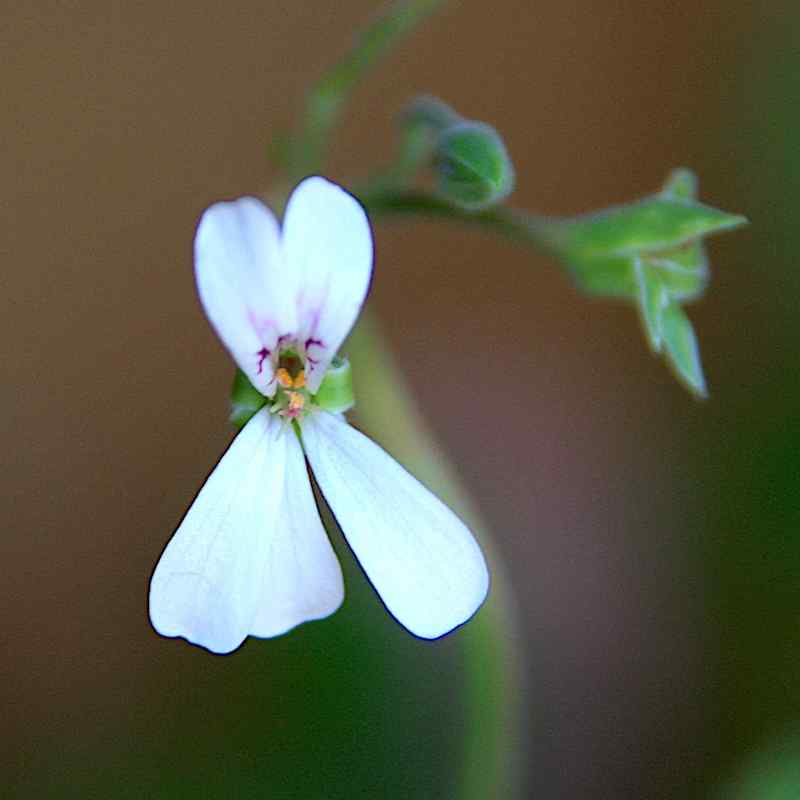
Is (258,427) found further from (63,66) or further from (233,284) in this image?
(63,66)

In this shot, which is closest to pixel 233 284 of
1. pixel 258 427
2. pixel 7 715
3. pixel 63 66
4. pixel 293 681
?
pixel 258 427

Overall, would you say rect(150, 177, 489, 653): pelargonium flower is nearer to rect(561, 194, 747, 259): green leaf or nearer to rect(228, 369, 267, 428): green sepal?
rect(228, 369, 267, 428): green sepal

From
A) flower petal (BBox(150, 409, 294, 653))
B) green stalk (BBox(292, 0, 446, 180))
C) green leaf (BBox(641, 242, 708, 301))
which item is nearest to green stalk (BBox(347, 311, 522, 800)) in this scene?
green stalk (BBox(292, 0, 446, 180))

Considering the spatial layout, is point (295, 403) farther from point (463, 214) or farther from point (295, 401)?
point (463, 214)

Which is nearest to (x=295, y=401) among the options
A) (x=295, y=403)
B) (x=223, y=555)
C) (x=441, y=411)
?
(x=295, y=403)

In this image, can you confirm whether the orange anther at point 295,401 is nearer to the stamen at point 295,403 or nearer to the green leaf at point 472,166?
the stamen at point 295,403
